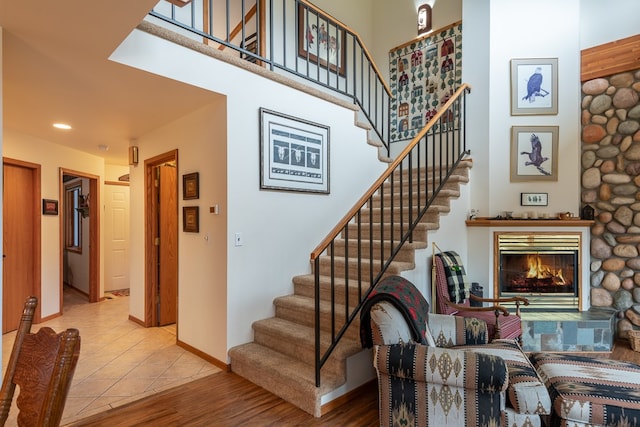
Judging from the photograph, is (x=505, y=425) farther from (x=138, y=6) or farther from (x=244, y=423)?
(x=138, y=6)

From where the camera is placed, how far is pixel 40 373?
0.98 meters

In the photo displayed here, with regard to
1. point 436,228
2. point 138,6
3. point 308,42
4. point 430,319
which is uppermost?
point 308,42

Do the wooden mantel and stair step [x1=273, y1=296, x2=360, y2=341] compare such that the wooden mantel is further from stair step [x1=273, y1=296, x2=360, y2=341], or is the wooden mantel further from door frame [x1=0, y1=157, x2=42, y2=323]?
door frame [x1=0, y1=157, x2=42, y2=323]

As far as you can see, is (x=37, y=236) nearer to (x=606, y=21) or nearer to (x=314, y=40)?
(x=314, y=40)

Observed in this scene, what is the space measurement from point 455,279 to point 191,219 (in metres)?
2.50

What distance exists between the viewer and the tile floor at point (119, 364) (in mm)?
2451

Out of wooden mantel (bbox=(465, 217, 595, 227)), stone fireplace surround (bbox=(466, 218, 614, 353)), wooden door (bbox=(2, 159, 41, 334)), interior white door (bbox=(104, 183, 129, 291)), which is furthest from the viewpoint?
interior white door (bbox=(104, 183, 129, 291))

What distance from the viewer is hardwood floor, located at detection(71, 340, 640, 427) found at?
2172 mm

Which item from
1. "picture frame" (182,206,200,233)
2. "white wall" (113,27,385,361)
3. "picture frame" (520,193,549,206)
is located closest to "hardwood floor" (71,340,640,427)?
"white wall" (113,27,385,361)

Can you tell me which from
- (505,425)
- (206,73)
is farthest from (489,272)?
(206,73)

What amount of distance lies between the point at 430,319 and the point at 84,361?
3004mm

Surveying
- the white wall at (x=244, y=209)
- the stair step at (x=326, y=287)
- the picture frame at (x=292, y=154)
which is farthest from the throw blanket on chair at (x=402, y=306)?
Answer: the picture frame at (x=292, y=154)

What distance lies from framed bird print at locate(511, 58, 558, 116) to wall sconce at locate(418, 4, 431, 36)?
64.7 inches

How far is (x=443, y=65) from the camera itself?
476 cm
